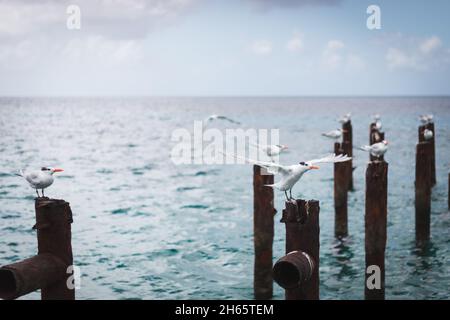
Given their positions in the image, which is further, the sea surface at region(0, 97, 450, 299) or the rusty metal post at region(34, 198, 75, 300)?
the sea surface at region(0, 97, 450, 299)

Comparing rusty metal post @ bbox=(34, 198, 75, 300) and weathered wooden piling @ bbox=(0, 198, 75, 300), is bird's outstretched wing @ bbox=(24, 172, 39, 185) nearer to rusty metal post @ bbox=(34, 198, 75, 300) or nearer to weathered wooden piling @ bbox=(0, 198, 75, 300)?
weathered wooden piling @ bbox=(0, 198, 75, 300)

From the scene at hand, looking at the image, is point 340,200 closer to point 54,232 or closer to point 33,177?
point 33,177

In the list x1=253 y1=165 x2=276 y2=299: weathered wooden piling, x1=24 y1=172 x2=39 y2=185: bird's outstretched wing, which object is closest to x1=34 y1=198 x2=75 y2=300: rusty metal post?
x1=24 y1=172 x2=39 y2=185: bird's outstretched wing

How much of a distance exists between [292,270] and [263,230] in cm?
460

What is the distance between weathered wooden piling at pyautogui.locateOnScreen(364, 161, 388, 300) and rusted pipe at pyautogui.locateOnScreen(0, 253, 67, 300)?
18.1ft

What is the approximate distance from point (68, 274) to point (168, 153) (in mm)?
38081

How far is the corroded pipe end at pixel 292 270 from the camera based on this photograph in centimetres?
572

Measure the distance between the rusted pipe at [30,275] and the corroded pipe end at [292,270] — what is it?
215 centimetres

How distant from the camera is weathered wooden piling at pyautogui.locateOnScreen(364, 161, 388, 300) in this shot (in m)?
9.67

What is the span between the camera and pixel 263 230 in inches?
408

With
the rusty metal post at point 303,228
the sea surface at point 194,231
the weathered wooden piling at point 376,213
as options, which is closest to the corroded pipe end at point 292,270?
the rusty metal post at point 303,228

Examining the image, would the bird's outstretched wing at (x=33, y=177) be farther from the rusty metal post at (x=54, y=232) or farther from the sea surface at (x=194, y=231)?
the sea surface at (x=194, y=231)
